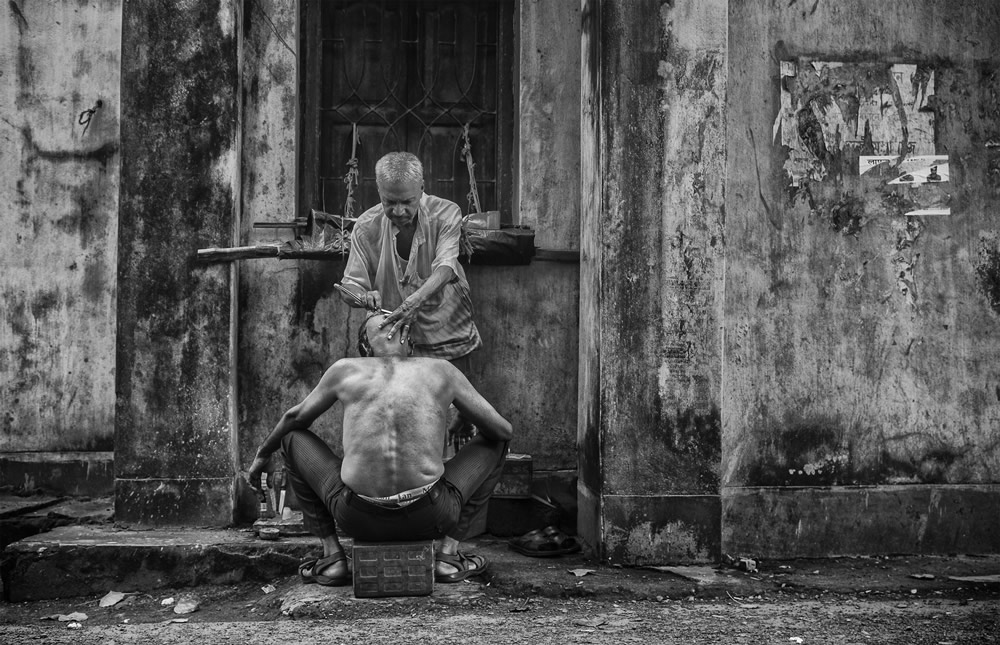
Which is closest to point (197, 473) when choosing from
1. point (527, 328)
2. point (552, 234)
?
point (527, 328)

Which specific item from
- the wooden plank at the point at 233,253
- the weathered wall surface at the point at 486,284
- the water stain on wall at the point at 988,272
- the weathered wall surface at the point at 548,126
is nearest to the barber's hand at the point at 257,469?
the weathered wall surface at the point at 486,284

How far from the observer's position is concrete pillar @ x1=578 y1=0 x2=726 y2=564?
18.3 feet

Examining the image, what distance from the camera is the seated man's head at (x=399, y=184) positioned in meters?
5.41

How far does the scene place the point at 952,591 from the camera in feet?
17.4

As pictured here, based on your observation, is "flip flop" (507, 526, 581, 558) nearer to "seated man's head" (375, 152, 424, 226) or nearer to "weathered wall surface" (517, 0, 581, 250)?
"weathered wall surface" (517, 0, 581, 250)

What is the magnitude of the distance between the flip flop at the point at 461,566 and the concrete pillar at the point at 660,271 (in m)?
0.75

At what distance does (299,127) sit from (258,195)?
541mm

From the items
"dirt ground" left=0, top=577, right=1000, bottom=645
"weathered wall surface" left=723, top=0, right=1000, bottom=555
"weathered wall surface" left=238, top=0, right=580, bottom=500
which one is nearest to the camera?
"dirt ground" left=0, top=577, right=1000, bottom=645

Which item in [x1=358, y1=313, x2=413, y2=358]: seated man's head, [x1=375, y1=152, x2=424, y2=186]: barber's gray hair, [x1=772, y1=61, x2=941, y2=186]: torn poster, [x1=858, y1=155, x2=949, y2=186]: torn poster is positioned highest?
[x1=772, y1=61, x2=941, y2=186]: torn poster

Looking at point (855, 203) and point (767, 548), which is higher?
point (855, 203)

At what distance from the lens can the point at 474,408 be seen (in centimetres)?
502

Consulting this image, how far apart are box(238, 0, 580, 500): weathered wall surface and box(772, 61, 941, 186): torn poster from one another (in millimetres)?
1400

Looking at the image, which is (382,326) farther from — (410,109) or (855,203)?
(855,203)

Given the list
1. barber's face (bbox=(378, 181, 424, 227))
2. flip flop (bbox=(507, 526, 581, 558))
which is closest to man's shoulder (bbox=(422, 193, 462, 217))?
barber's face (bbox=(378, 181, 424, 227))
